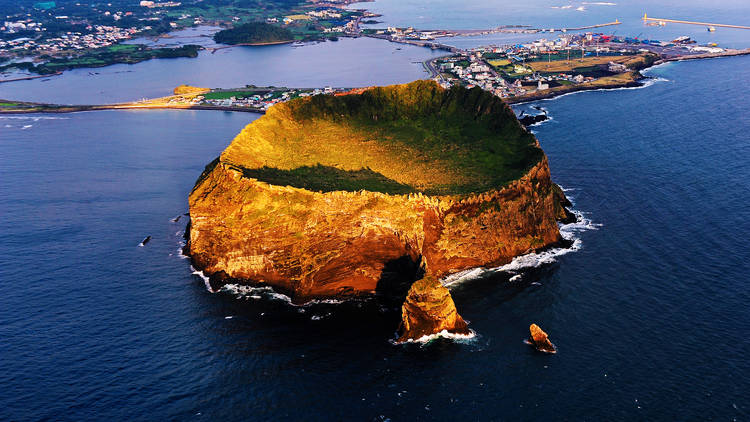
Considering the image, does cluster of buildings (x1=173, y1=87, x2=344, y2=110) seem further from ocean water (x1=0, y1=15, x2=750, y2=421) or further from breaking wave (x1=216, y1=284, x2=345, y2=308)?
breaking wave (x1=216, y1=284, x2=345, y2=308)

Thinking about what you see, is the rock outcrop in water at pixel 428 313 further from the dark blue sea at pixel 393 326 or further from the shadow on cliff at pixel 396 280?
the shadow on cliff at pixel 396 280

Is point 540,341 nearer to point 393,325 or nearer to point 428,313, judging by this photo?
point 428,313

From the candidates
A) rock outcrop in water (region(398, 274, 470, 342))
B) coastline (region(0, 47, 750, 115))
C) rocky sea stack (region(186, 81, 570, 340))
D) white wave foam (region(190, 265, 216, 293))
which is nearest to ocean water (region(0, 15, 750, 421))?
white wave foam (region(190, 265, 216, 293))

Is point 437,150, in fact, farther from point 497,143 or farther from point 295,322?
point 295,322

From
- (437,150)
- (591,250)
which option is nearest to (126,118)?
(437,150)

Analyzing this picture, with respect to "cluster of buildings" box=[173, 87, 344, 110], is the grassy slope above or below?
below

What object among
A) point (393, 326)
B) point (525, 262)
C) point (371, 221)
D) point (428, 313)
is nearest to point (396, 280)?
point (371, 221)
